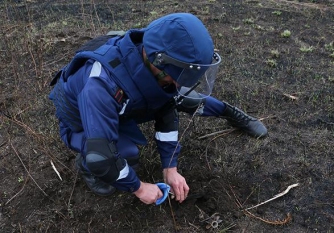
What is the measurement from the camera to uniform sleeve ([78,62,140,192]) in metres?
2.12

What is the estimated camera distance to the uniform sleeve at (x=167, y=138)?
2.75 metres

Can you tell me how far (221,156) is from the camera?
10.6ft

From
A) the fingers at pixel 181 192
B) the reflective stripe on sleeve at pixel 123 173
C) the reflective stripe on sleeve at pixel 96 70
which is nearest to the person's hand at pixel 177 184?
the fingers at pixel 181 192

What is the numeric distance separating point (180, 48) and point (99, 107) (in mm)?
536

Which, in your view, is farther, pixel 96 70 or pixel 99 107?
pixel 96 70

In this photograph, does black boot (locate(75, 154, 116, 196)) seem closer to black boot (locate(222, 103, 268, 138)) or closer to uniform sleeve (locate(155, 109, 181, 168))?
uniform sleeve (locate(155, 109, 181, 168))

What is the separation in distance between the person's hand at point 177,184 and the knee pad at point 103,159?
1.70 ft

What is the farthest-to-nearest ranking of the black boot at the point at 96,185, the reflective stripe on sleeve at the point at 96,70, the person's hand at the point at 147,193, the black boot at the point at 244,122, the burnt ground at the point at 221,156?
the black boot at the point at 244,122, the black boot at the point at 96,185, the burnt ground at the point at 221,156, the person's hand at the point at 147,193, the reflective stripe on sleeve at the point at 96,70

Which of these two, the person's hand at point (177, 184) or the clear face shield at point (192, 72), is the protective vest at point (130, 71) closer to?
the clear face shield at point (192, 72)

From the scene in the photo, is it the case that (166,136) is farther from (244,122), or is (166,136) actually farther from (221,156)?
(244,122)

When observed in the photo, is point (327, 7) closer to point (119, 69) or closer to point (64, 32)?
point (64, 32)

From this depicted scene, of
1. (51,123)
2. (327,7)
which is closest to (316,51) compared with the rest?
(327,7)

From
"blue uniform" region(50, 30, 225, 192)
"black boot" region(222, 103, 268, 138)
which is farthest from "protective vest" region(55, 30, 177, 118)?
"black boot" region(222, 103, 268, 138)

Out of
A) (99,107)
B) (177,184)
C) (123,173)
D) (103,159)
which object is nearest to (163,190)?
(177,184)
